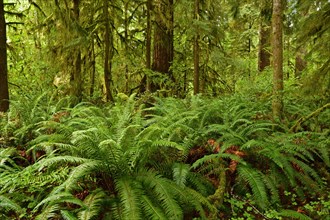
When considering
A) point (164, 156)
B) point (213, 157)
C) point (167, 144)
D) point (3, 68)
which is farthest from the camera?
point (3, 68)

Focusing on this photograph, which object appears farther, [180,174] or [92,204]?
[180,174]

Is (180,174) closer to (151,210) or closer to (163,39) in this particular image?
(151,210)

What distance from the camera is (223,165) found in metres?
4.25

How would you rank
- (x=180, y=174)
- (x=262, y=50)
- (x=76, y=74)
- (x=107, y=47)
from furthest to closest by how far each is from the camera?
(x=262, y=50) → (x=76, y=74) → (x=107, y=47) → (x=180, y=174)

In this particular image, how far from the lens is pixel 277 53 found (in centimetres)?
598

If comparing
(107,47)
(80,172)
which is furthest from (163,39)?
(80,172)

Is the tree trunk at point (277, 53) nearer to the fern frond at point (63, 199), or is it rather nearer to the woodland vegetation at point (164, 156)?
the woodland vegetation at point (164, 156)

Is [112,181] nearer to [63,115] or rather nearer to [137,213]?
[137,213]

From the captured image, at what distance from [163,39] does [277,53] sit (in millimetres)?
3923

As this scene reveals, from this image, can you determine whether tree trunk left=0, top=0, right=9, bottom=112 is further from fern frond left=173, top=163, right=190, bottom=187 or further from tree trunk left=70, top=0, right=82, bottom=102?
fern frond left=173, top=163, right=190, bottom=187

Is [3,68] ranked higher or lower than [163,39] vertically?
lower

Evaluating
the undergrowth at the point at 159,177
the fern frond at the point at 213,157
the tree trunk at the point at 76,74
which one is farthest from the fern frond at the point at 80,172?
the tree trunk at the point at 76,74

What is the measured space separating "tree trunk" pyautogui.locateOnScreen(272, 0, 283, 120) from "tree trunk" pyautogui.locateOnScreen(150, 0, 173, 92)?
11.2 ft

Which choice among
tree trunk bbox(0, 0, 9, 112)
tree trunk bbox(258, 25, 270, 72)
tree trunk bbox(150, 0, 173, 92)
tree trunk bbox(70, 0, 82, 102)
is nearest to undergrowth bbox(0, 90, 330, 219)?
tree trunk bbox(0, 0, 9, 112)
